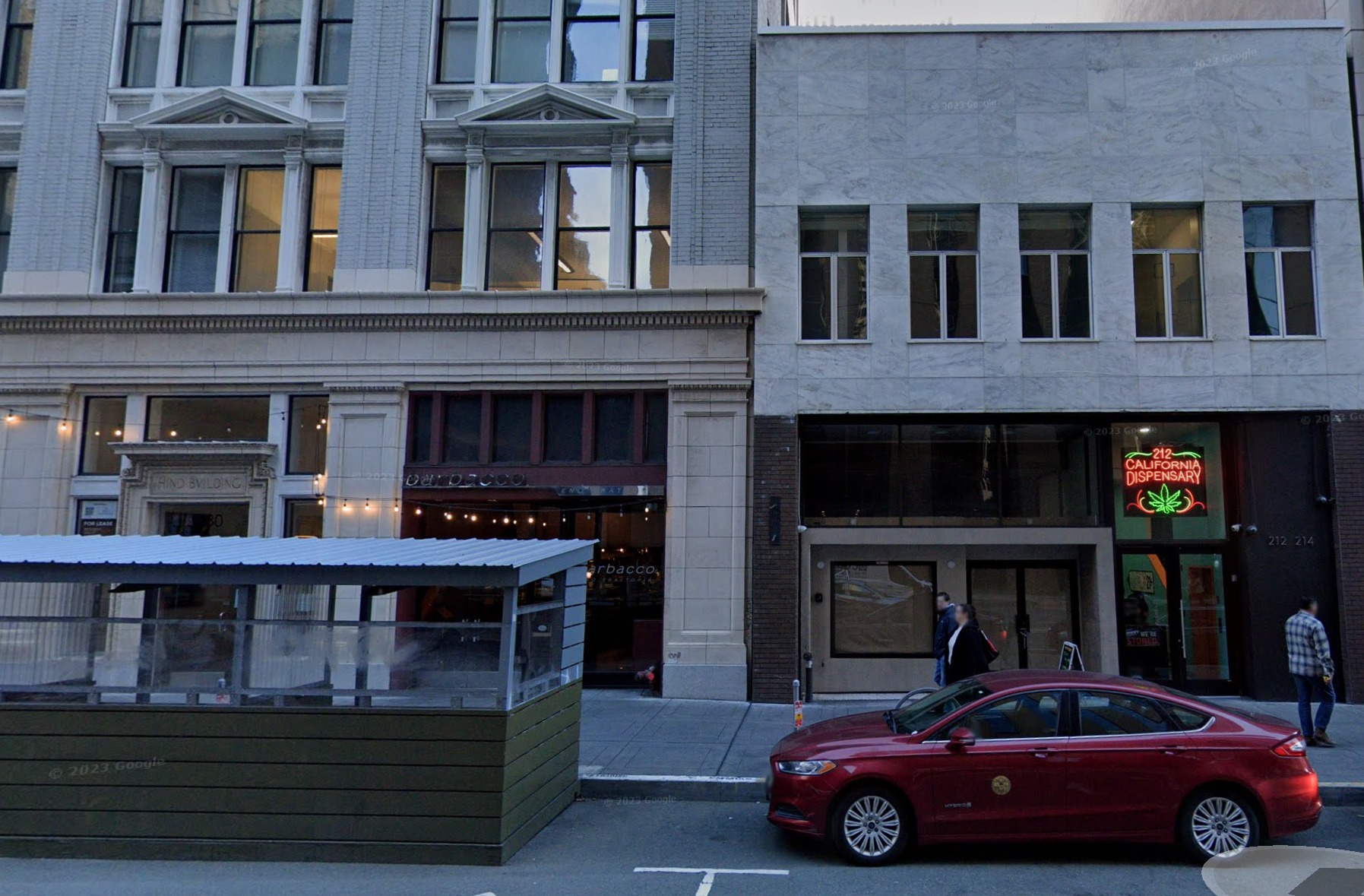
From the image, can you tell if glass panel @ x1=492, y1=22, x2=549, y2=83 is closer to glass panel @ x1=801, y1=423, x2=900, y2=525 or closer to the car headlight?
glass panel @ x1=801, y1=423, x2=900, y2=525

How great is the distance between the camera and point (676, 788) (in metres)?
10.1

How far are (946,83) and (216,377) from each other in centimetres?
1295

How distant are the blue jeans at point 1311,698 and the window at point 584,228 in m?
11.3

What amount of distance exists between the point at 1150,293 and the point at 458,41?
12.4 m

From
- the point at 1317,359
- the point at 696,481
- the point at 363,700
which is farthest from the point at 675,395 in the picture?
the point at 1317,359

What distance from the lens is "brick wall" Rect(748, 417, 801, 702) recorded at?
15.0 meters

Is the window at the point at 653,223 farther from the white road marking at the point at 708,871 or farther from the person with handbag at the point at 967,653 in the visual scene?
the white road marking at the point at 708,871

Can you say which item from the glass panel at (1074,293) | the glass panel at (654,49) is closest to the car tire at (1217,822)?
the glass panel at (1074,293)

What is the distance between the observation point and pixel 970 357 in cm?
1534

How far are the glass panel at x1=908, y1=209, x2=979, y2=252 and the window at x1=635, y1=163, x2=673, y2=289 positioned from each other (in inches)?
158

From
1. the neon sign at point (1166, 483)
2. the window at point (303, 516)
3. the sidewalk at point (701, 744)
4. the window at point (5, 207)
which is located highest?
the window at point (5, 207)

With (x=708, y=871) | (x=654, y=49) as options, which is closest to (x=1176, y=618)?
(x=708, y=871)

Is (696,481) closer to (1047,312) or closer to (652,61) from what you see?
(1047,312)

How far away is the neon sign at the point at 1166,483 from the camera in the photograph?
15289mm
